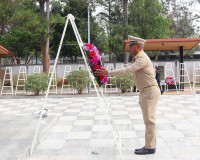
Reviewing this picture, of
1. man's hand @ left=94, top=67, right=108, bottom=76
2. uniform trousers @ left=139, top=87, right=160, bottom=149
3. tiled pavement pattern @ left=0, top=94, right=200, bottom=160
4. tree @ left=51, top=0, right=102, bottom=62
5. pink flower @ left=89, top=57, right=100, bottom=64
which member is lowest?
tiled pavement pattern @ left=0, top=94, right=200, bottom=160

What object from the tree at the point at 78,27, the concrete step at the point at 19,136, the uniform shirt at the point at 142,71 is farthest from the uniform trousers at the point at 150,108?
the tree at the point at 78,27

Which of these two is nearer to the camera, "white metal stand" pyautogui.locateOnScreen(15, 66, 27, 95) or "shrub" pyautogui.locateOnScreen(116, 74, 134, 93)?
"shrub" pyautogui.locateOnScreen(116, 74, 134, 93)

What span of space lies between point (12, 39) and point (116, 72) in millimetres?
16906

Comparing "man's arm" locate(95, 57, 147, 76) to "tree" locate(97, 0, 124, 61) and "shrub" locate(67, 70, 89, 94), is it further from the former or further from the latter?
"tree" locate(97, 0, 124, 61)

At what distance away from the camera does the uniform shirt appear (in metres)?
3.31

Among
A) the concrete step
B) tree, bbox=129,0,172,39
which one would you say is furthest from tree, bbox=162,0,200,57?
the concrete step

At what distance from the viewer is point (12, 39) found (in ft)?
60.2

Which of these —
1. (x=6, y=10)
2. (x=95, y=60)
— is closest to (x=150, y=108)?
(x=95, y=60)

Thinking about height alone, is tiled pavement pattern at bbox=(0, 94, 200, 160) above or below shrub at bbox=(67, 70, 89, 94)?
below

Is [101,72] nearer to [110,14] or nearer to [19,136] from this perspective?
[19,136]

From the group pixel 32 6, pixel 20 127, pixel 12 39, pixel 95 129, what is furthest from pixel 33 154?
pixel 12 39

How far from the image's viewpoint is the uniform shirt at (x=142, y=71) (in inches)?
130

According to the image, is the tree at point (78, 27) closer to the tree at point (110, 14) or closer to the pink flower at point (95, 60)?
the tree at point (110, 14)

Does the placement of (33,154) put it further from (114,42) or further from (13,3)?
(13,3)
